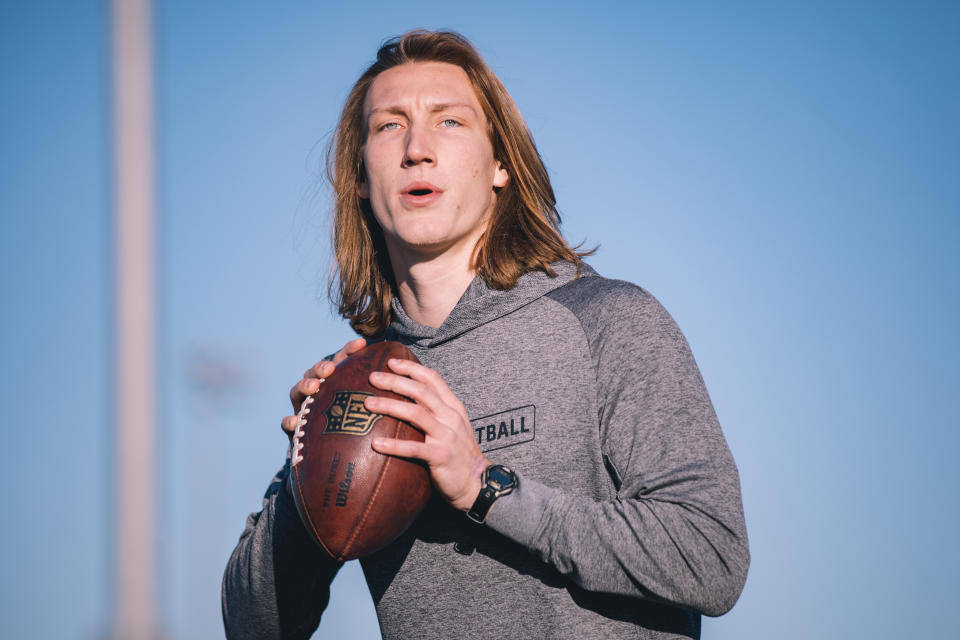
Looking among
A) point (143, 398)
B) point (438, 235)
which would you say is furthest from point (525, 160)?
point (143, 398)

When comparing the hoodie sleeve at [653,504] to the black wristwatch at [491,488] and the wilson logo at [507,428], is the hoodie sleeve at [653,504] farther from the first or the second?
the wilson logo at [507,428]

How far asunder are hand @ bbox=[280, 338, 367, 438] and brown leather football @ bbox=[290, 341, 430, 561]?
167 mm

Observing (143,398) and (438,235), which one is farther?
(438,235)

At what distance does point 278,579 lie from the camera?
3.09 metres

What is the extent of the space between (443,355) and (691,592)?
117 centimetres

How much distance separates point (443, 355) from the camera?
125 inches

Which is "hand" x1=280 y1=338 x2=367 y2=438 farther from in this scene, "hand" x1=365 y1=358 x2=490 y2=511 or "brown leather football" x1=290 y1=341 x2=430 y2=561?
"hand" x1=365 y1=358 x2=490 y2=511

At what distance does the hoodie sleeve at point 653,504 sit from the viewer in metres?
2.43

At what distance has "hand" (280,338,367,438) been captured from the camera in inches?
113

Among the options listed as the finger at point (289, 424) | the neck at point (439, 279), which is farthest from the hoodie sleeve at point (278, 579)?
the neck at point (439, 279)

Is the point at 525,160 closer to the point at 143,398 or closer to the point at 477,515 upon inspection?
the point at 477,515

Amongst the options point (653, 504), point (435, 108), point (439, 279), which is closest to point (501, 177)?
point (435, 108)

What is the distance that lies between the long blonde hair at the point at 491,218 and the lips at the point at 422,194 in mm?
273

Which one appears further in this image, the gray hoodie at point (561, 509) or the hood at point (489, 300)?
the hood at point (489, 300)
